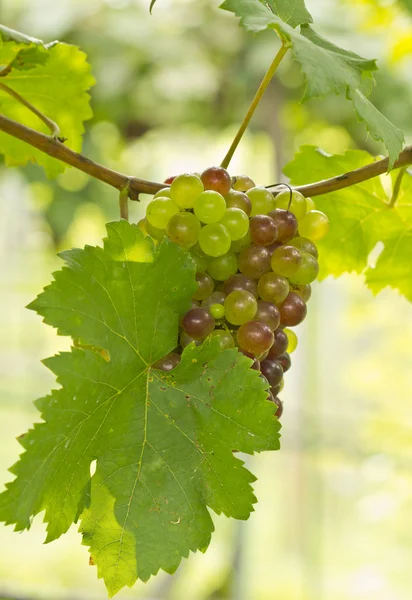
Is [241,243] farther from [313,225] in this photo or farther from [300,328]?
[300,328]

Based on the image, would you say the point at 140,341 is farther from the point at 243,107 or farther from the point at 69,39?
the point at 243,107

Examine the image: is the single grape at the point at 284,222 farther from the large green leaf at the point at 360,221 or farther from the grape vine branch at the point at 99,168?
the large green leaf at the point at 360,221

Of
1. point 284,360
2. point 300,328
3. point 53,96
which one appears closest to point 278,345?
point 284,360

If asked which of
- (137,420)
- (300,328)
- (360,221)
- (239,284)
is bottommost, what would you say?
(137,420)

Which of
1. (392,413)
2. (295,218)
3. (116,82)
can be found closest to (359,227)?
(295,218)

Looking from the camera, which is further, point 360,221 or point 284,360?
point 360,221

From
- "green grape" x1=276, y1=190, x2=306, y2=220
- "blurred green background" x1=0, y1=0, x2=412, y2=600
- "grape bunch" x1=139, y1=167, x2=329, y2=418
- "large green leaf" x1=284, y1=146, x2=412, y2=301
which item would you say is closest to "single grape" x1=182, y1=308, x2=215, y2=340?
"grape bunch" x1=139, y1=167, x2=329, y2=418

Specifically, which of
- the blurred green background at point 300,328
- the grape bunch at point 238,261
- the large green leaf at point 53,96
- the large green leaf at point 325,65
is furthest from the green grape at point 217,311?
the blurred green background at point 300,328
